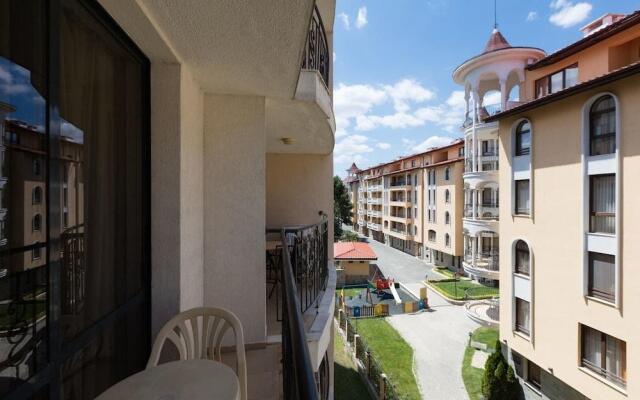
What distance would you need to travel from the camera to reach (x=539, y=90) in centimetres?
1423

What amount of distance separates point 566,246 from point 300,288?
34.7 feet

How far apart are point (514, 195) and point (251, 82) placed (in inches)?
507

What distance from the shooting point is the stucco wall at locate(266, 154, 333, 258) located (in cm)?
731

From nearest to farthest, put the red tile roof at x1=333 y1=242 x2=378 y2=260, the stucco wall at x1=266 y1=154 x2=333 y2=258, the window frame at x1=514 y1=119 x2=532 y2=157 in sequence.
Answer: the stucco wall at x1=266 y1=154 x2=333 y2=258, the window frame at x1=514 y1=119 x2=532 y2=157, the red tile roof at x1=333 y1=242 x2=378 y2=260

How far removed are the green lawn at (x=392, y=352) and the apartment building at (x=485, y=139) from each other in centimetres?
956

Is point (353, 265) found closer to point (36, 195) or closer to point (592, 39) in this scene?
point (592, 39)

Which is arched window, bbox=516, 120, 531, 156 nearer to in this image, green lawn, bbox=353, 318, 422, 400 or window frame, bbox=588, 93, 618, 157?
window frame, bbox=588, 93, 618, 157

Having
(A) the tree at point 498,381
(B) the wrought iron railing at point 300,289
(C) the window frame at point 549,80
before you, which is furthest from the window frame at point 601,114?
(B) the wrought iron railing at point 300,289

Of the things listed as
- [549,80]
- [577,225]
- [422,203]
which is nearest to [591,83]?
[577,225]

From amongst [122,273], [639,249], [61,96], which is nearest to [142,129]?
[61,96]

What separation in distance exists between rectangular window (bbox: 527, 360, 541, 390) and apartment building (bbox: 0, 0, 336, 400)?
12.3 meters

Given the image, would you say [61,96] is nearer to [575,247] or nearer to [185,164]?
[185,164]

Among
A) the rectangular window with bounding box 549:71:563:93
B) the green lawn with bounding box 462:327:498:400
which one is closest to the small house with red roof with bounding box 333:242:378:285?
the green lawn with bounding box 462:327:498:400

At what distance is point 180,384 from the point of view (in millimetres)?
1630
